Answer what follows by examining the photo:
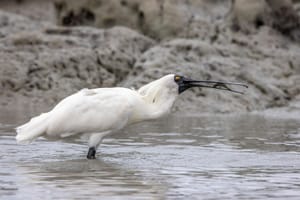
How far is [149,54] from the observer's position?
18344 mm

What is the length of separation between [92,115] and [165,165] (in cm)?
140

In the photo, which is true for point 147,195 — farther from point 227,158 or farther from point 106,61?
point 106,61

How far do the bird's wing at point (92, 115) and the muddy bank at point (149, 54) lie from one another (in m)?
6.01

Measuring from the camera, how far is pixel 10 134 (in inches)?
501

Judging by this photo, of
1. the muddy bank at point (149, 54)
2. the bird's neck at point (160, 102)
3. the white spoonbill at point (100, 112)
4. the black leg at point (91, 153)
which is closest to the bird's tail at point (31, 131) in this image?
the white spoonbill at point (100, 112)

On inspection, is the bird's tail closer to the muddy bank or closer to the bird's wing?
the bird's wing

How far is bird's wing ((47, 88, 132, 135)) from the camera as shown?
10578 millimetres

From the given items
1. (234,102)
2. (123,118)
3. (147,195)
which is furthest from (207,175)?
(234,102)

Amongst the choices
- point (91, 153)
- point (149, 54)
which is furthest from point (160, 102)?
point (149, 54)

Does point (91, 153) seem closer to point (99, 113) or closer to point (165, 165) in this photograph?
point (99, 113)

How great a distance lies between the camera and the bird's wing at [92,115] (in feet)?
34.7

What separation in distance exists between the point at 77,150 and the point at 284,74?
8.04m

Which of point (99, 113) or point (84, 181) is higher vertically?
point (99, 113)

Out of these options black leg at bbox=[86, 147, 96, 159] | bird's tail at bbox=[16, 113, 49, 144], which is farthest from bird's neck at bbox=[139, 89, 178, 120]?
bird's tail at bbox=[16, 113, 49, 144]
